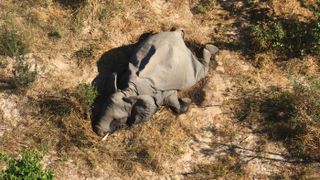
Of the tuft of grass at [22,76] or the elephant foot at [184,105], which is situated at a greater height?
the tuft of grass at [22,76]

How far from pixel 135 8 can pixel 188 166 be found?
3932 mm

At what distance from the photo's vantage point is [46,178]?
25.3 ft

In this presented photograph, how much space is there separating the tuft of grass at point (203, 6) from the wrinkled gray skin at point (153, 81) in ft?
4.32

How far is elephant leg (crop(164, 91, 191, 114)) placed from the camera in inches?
404

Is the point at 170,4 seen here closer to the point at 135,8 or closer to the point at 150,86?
the point at 135,8

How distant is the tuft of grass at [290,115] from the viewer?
396 inches

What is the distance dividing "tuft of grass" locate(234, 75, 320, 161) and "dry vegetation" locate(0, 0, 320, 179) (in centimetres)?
2

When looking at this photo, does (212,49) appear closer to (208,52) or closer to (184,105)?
(208,52)

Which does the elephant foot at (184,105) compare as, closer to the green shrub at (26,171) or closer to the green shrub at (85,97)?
the green shrub at (85,97)

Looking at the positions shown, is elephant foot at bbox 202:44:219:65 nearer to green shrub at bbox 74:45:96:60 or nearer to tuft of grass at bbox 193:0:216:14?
tuft of grass at bbox 193:0:216:14

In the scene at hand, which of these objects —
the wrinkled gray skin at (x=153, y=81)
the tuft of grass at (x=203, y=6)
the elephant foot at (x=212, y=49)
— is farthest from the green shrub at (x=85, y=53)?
the tuft of grass at (x=203, y=6)

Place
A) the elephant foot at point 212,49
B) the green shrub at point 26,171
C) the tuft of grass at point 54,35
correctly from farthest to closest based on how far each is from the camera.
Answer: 1. the elephant foot at point 212,49
2. the tuft of grass at point 54,35
3. the green shrub at point 26,171

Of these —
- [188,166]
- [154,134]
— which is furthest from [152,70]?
[188,166]

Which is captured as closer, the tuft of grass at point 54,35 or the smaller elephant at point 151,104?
the smaller elephant at point 151,104
